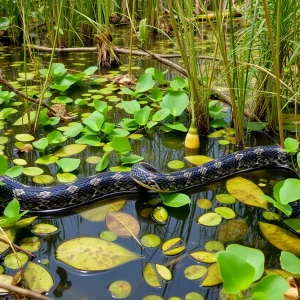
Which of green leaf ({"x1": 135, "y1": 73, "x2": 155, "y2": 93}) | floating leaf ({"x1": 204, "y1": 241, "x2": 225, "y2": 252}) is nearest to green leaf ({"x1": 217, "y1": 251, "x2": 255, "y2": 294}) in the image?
floating leaf ({"x1": 204, "y1": 241, "x2": 225, "y2": 252})

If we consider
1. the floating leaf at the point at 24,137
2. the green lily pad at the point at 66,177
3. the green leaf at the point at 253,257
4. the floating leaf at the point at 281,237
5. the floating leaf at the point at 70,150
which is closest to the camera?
the green leaf at the point at 253,257

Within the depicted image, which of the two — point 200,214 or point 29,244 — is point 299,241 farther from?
point 29,244

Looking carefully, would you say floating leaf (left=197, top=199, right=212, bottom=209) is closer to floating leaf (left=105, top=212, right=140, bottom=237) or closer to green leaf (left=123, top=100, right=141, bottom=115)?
floating leaf (left=105, top=212, right=140, bottom=237)

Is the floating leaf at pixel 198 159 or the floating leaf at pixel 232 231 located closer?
Answer: the floating leaf at pixel 232 231

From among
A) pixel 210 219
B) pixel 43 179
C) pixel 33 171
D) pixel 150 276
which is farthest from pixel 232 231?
pixel 33 171

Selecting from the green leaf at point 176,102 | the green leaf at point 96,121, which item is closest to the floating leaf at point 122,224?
the green leaf at point 96,121

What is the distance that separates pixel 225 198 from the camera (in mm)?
3057

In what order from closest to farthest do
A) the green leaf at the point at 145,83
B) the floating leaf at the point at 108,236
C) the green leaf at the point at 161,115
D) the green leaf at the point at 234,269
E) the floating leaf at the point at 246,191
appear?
the green leaf at the point at 234,269 → the floating leaf at the point at 108,236 → the floating leaf at the point at 246,191 → the green leaf at the point at 161,115 → the green leaf at the point at 145,83

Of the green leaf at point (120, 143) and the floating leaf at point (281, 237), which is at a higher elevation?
the green leaf at point (120, 143)

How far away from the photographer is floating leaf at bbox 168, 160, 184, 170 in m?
3.51

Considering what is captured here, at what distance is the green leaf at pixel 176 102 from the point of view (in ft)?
13.5

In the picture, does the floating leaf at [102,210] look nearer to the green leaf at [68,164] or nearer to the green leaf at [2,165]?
the green leaf at [68,164]

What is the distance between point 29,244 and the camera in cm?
257

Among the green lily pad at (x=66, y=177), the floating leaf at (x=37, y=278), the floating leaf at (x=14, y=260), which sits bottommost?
the floating leaf at (x=37, y=278)
